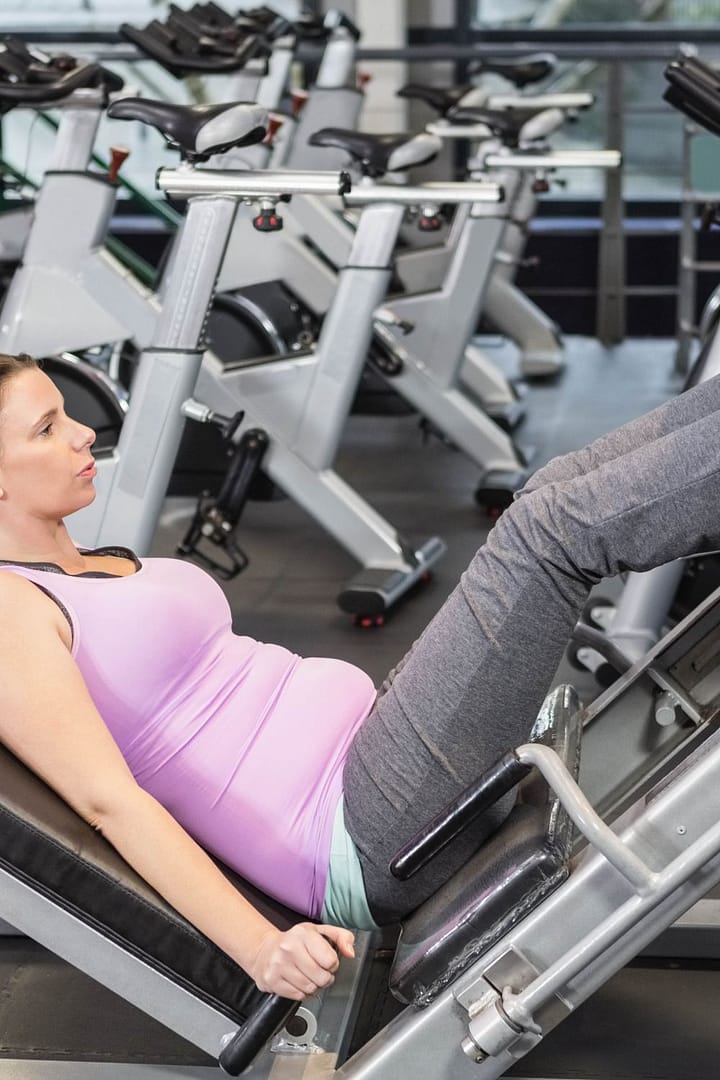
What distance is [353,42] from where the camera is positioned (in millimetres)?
4699

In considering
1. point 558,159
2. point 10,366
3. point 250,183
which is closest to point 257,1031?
point 10,366

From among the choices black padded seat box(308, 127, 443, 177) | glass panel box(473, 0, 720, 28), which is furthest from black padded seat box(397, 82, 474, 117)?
glass panel box(473, 0, 720, 28)

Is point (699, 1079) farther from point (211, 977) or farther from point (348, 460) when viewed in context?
point (348, 460)

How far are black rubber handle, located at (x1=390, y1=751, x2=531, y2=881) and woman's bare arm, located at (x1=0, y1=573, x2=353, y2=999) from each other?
0.15m

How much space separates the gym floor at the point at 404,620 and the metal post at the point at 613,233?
0.19 metres

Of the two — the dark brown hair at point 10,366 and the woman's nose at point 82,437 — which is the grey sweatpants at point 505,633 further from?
the dark brown hair at point 10,366

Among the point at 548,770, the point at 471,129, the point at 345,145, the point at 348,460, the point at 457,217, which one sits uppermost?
the point at 548,770

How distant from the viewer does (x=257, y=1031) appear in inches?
56.7

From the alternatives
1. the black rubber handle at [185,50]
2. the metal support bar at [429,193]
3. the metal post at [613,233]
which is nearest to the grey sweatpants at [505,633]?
the metal support bar at [429,193]

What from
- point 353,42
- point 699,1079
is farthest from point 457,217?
point 699,1079

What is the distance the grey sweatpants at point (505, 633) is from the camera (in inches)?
52.4

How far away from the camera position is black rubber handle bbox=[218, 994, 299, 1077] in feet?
4.72

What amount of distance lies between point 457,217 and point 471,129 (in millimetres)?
366

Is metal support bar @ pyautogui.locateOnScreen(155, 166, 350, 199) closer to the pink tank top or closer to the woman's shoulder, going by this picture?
the pink tank top
